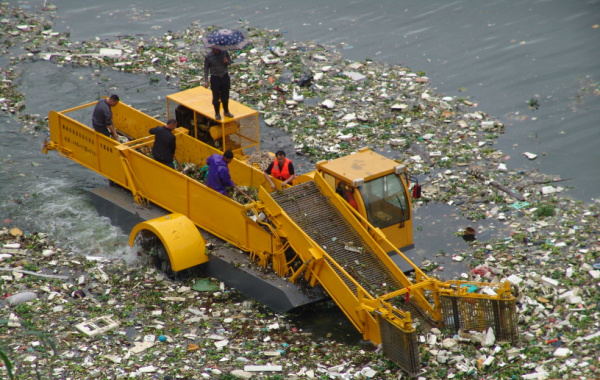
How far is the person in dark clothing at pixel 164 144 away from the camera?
39.5ft

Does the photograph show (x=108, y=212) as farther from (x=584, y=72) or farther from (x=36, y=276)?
(x=584, y=72)

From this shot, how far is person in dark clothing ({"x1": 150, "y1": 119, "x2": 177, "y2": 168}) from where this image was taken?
474 inches

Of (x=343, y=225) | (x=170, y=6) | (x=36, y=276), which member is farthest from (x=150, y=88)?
(x=343, y=225)

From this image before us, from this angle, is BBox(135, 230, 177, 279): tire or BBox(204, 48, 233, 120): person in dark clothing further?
BBox(204, 48, 233, 120): person in dark clothing

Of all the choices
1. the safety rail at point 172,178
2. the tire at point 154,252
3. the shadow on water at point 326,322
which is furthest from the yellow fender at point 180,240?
the shadow on water at point 326,322

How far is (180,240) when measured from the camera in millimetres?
11109

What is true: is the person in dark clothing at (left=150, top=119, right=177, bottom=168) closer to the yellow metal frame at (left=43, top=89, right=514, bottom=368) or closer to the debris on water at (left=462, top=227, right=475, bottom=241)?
the yellow metal frame at (left=43, top=89, right=514, bottom=368)

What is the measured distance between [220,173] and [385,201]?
2.08 meters

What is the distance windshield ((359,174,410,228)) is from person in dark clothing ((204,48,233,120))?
2542 millimetres

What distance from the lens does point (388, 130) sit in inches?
597

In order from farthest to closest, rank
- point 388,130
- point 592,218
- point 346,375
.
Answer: point 388,130
point 592,218
point 346,375

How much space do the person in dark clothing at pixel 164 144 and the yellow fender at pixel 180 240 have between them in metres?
1.12

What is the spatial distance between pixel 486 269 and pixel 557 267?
33.6 inches

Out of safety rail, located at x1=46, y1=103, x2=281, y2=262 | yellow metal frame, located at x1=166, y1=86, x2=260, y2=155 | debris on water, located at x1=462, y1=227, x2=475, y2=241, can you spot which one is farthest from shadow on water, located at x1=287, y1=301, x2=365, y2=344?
yellow metal frame, located at x1=166, y1=86, x2=260, y2=155
